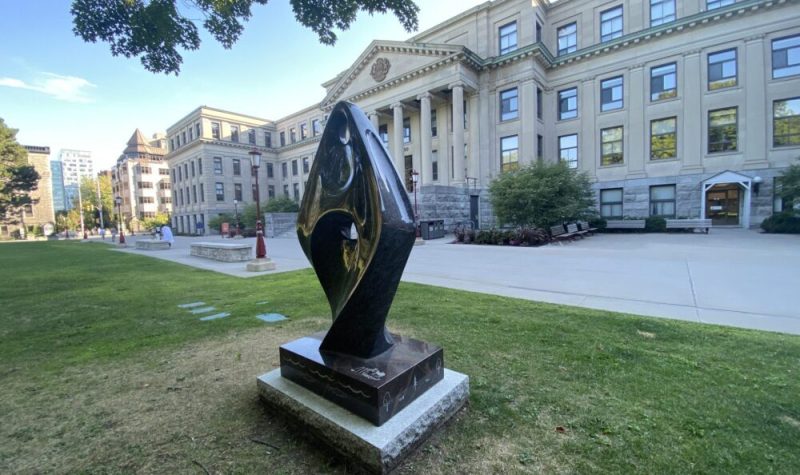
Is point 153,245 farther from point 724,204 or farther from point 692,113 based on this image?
point 724,204

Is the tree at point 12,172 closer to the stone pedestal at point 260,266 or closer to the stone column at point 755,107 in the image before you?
the stone pedestal at point 260,266

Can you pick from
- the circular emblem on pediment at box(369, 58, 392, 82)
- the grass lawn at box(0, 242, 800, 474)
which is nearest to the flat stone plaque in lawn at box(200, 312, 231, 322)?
the grass lawn at box(0, 242, 800, 474)

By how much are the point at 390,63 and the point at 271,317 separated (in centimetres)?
3159

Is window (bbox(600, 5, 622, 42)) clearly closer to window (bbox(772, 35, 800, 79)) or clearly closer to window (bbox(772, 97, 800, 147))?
window (bbox(772, 35, 800, 79))

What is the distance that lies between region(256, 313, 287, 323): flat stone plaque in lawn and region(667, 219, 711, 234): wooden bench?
78.7 feet

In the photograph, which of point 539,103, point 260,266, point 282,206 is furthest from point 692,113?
point 282,206

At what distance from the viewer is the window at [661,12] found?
25.4 meters

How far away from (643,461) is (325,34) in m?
7.30

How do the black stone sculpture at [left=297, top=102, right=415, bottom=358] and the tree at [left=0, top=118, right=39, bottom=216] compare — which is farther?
the tree at [left=0, top=118, right=39, bottom=216]

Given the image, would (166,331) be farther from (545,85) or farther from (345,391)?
(545,85)

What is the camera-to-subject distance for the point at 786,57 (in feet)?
71.8

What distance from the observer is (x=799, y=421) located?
8.54 feet

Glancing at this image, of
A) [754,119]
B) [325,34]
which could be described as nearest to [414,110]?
[754,119]

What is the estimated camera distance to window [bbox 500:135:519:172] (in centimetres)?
2905
